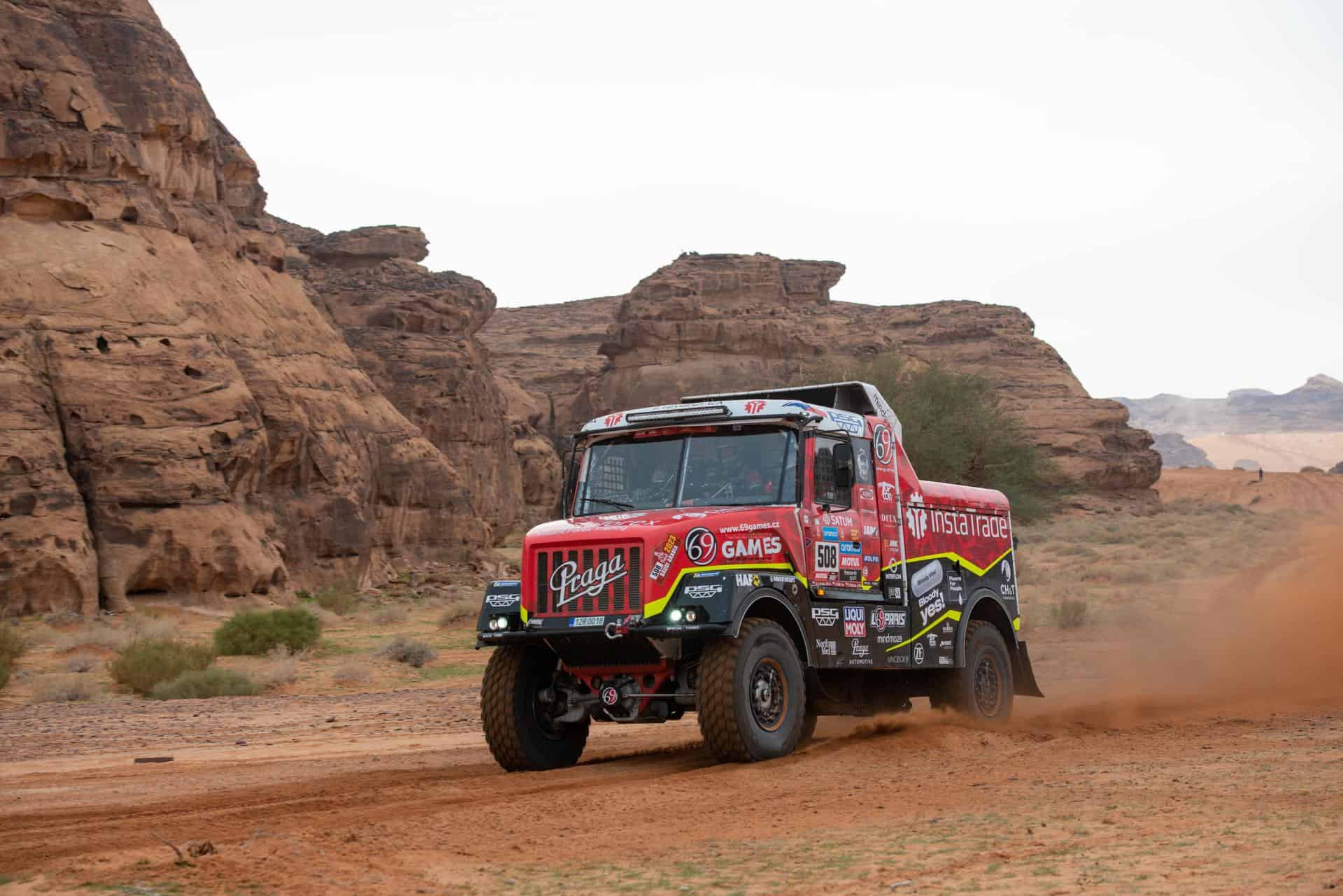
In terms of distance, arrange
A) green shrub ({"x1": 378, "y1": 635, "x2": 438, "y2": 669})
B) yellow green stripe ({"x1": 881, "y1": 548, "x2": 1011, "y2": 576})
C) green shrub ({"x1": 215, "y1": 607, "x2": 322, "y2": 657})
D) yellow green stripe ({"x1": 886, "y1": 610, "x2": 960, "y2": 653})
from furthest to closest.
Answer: green shrub ({"x1": 215, "y1": 607, "x2": 322, "y2": 657}) → green shrub ({"x1": 378, "y1": 635, "x2": 438, "y2": 669}) → yellow green stripe ({"x1": 881, "y1": 548, "x2": 1011, "y2": 576}) → yellow green stripe ({"x1": 886, "y1": 610, "x2": 960, "y2": 653})

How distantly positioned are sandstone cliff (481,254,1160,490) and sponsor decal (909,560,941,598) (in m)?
67.7

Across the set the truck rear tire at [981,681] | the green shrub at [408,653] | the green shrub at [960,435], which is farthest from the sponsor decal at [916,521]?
the green shrub at [960,435]

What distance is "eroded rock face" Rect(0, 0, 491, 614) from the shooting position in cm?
3250

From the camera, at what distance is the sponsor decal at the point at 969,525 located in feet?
50.5

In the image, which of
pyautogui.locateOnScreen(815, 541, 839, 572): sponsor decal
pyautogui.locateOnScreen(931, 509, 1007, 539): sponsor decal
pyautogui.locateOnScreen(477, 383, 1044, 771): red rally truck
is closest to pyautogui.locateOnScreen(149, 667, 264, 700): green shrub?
pyautogui.locateOnScreen(477, 383, 1044, 771): red rally truck

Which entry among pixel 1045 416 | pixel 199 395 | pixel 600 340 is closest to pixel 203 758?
pixel 199 395

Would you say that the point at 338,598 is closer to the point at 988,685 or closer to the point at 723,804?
the point at 988,685

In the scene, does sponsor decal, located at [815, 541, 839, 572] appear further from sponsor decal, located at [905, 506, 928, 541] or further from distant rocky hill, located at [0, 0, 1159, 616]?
distant rocky hill, located at [0, 0, 1159, 616]

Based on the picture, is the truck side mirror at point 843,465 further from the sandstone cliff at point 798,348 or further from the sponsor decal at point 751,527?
the sandstone cliff at point 798,348

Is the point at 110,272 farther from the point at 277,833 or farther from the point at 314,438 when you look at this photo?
the point at 277,833

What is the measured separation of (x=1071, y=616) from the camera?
30.0m

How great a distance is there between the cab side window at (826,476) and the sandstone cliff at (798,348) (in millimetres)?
69460

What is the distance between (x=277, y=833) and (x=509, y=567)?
4142 cm

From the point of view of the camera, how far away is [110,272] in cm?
3541
